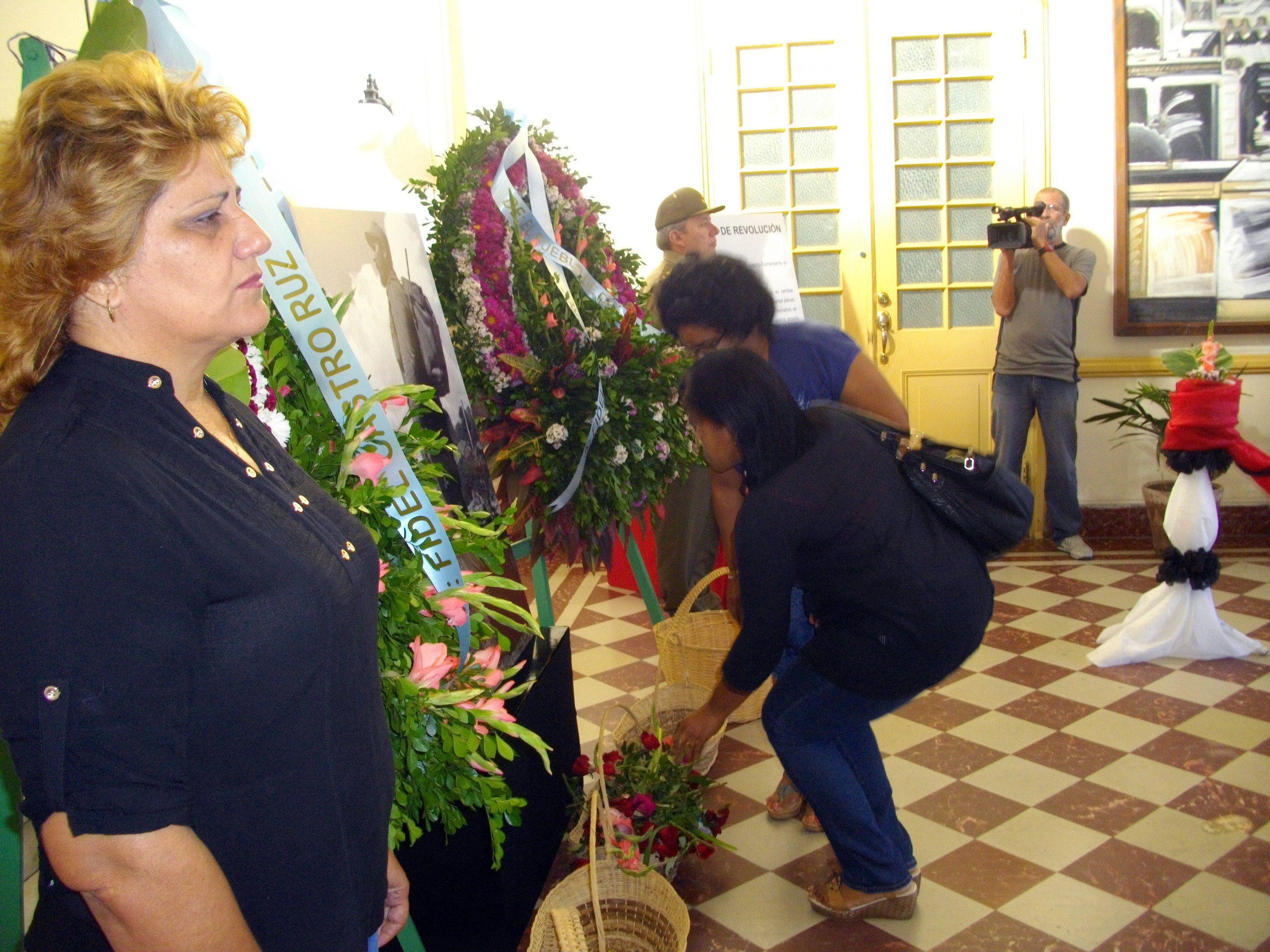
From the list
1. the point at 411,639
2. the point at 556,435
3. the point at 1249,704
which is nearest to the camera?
the point at 411,639

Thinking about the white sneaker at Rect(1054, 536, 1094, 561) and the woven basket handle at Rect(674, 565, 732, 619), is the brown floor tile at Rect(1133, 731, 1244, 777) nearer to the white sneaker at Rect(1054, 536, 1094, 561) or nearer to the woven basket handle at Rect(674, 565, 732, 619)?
the woven basket handle at Rect(674, 565, 732, 619)

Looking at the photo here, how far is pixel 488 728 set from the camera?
1440mm

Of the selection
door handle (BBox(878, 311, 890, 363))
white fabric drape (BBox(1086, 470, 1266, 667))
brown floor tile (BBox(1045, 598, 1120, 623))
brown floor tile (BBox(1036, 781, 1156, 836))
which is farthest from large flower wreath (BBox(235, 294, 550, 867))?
door handle (BBox(878, 311, 890, 363))

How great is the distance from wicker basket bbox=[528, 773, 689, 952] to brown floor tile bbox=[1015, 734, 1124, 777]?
141cm

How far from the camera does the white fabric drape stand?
3412 mm

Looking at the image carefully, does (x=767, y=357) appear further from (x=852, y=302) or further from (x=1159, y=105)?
(x=1159, y=105)

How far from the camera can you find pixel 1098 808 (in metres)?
2.61

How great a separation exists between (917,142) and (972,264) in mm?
694

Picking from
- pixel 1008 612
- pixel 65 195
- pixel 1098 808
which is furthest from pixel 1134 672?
pixel 65 195

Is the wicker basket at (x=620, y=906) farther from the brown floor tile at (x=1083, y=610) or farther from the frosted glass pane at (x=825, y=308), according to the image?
the frosted glass pane at (x=825, y=308)

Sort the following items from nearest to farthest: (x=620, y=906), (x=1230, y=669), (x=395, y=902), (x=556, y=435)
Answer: (x=395, y=902) → (x=620, y=906) → (x=556, y=435) → (x=1230, y=669)

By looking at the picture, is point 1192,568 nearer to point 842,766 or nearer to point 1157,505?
point 1157,505

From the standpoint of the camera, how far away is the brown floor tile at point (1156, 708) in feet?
10.2

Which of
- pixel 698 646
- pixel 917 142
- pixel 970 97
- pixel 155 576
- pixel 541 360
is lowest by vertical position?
pixel 698 646
